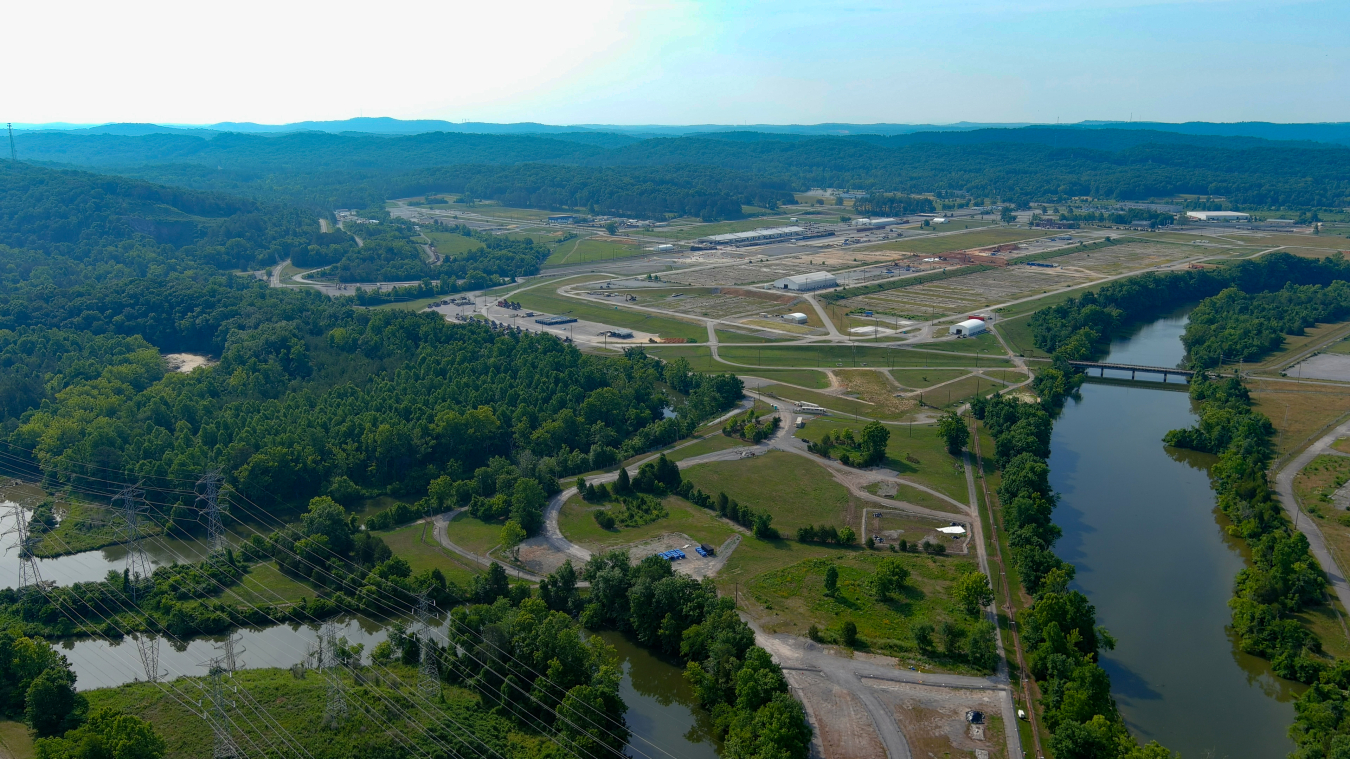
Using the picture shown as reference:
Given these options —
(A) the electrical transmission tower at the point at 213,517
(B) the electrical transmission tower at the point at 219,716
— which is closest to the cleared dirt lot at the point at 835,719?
(B) the electrical transmission tower at the point at 219,716

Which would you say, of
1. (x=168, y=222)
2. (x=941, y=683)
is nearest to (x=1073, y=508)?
(x=941, y=683)

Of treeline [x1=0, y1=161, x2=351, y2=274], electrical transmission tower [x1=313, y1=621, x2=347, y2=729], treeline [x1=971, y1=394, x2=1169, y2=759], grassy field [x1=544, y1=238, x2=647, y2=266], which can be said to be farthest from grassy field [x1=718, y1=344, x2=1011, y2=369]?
treeline [x1=0, y1=161, x2=351, y2=274]

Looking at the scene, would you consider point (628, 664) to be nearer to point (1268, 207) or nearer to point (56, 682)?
point (56, 682)

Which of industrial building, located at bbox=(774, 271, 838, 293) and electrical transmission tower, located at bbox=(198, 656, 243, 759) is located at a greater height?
industrial building, located at bbox=(774, 271, 838, 293)

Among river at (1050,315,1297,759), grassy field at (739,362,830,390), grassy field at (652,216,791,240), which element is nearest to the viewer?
river at (1050,315,1297,759)

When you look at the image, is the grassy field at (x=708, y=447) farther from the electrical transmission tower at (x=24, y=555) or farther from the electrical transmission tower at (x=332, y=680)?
the electrical transmission tower at (x=24, y=555)

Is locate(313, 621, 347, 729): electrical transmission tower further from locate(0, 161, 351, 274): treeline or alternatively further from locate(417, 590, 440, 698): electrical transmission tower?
locate(0, 161, 351, 274): treeline

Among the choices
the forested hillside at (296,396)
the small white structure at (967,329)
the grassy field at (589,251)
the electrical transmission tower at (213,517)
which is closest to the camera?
the electrical transmission tower at (213,517)

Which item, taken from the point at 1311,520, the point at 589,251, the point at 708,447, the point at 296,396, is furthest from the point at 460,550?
the point at 589,251

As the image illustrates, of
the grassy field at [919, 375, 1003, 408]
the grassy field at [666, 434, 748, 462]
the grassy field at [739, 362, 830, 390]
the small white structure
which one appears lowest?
the grassy field at [666, 434, 748, 462]
